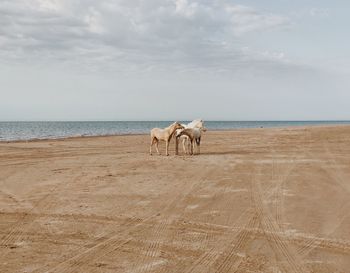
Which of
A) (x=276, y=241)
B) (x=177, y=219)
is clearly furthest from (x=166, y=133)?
(x=276, y=241)

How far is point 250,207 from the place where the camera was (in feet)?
33.2

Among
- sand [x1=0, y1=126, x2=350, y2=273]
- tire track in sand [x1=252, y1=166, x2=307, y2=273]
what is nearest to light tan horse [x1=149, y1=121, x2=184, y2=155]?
sand [x1=0, y1=126, x2=350, y2=273]

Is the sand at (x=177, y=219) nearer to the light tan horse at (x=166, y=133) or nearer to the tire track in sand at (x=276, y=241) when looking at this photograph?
the tire track in sand at (x=276, y=241)

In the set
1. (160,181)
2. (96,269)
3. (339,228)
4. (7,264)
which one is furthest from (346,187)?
(7,264)

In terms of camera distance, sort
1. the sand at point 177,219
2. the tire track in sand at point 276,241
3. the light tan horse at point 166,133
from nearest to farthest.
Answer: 1. the tire track in sand at point 276,241
2. the sand at point 177,219
3. the light tan horse at point 166,133

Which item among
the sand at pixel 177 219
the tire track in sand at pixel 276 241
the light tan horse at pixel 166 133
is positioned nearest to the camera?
the tire track in sand at pixel 276 241

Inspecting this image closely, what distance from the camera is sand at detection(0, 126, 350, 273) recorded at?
6.62 m

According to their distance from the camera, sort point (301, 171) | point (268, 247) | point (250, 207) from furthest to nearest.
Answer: point (301, 171) < point (250, 207) < point (268, 247)

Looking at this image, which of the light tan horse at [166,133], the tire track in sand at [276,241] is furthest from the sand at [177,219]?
the light tan horse at [166,133]

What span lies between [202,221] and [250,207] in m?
1.69

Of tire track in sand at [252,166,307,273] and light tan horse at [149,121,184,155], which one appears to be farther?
light tan horse at [149,121,184,155]

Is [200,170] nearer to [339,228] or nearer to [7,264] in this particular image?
[339,228]

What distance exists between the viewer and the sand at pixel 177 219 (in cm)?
662

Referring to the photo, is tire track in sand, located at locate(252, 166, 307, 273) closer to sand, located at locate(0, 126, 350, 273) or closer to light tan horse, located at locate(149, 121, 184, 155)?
sand, located at locate(0, 126, 350, 273)
